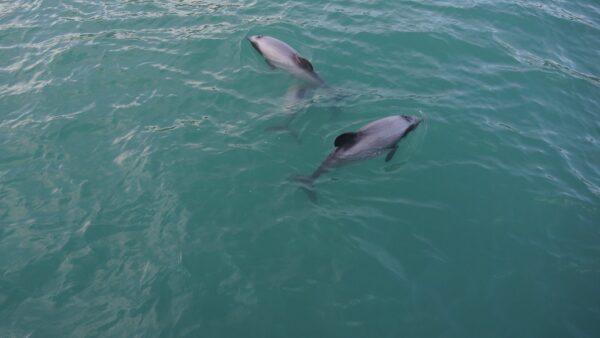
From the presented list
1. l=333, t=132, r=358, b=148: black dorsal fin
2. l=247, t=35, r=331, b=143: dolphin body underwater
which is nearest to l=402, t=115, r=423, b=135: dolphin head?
l=333, t=132, r=358, b=148: black dorsal fin

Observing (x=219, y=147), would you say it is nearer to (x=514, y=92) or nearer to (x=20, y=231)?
(x=20, y=231)

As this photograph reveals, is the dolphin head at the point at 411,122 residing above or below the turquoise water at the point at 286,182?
above

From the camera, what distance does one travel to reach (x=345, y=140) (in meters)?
9.16

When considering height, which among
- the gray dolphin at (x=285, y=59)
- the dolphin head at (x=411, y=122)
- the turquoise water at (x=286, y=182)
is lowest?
the turquoise water at (x=286, y=182)

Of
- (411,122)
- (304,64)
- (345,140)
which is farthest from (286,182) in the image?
(304,64)

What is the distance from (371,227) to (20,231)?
792 cm

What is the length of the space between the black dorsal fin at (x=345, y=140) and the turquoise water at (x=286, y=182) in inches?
28.9

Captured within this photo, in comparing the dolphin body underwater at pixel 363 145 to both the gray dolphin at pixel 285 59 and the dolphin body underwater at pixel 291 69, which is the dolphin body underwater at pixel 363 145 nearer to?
the dolphin body underwater at pixel 291 69

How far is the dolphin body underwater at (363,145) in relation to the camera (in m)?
9.30

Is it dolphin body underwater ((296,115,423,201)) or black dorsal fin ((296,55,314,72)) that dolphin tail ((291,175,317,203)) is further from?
black dorsal fin ((296,55,314,72))

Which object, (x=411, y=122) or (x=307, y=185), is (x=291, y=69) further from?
(x=307, y=185)

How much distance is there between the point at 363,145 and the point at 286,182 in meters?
2.13

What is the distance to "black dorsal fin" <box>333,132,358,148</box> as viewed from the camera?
900 cm

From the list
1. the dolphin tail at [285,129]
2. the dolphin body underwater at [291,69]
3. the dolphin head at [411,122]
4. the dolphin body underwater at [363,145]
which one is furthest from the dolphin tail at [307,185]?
the dolphin head at [411,122]
